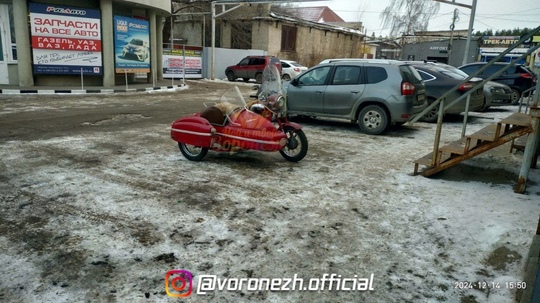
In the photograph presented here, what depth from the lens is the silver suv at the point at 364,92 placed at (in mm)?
8305

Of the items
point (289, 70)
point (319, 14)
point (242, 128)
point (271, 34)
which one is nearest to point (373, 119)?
point (242, 128)

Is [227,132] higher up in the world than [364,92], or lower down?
lower down

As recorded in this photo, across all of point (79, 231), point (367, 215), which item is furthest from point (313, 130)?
point (79, 231)

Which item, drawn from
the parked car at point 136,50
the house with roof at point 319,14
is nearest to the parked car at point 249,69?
the parked car at point 136,50

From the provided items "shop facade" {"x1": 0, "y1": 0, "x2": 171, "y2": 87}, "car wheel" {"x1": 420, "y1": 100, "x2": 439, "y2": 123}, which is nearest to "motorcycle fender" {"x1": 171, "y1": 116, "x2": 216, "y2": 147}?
"car wheel" {"x1": 420, "y1": 100, "x2": 439, "y2": 123}

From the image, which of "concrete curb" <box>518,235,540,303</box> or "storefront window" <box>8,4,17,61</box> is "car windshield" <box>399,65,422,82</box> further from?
"storefront window" <box>8,4,17,61</box>

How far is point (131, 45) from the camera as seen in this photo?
55.1ft

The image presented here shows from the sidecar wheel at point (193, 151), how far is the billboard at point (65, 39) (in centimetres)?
1144

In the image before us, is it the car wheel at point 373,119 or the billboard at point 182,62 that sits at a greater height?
the billboard at point 182,62

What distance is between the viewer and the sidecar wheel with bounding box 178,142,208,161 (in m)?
6.10

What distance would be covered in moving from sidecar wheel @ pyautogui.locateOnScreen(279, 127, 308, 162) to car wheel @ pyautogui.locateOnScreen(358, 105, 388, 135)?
9.96 feet

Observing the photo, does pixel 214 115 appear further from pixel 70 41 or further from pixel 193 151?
pixel 70 41

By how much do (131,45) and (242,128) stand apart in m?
13.0

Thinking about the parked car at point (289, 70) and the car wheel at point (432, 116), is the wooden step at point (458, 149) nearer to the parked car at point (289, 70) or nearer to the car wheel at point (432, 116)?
the car wheel at point (432, 116)
